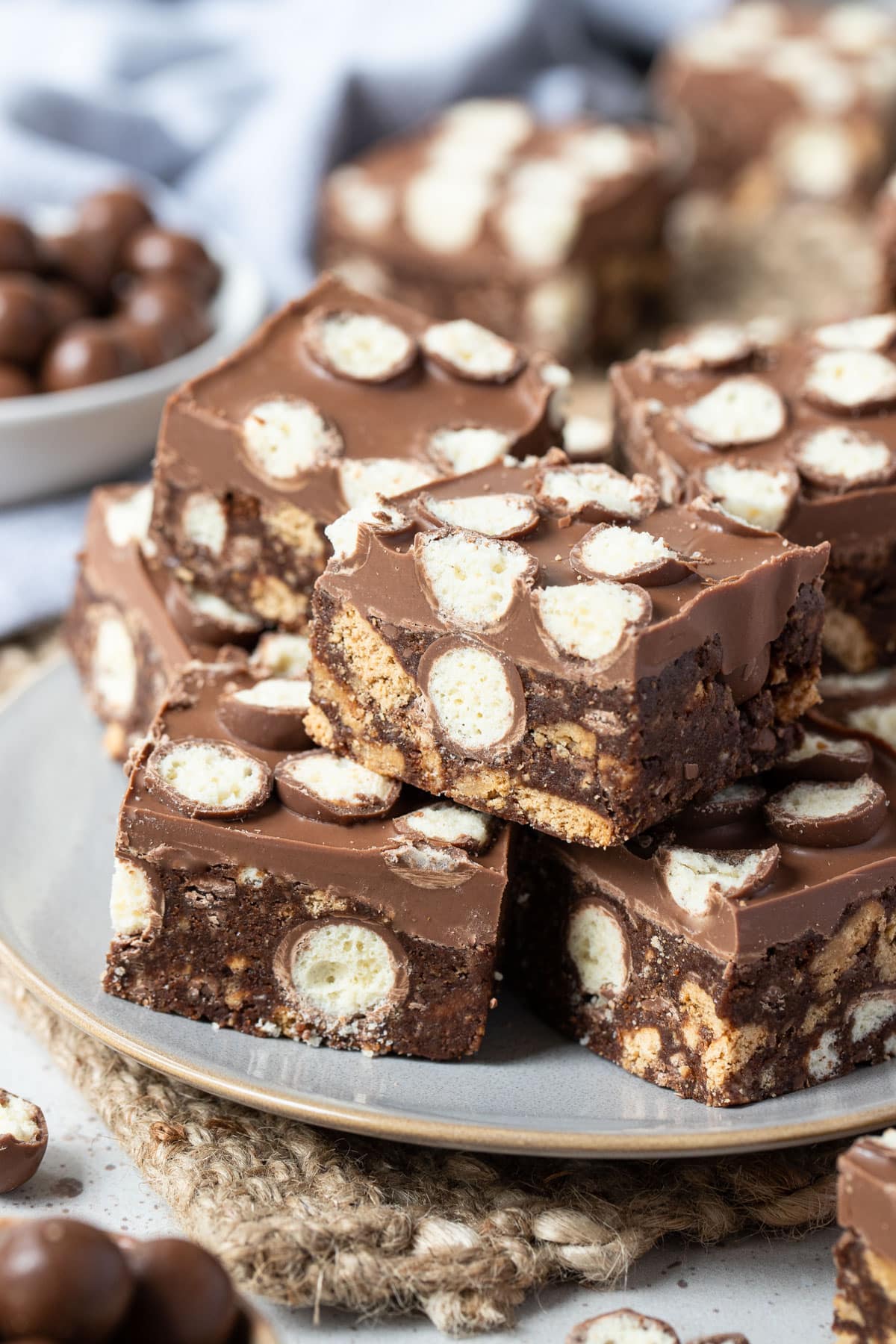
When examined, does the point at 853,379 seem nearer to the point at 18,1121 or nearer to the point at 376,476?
the point at 376,476

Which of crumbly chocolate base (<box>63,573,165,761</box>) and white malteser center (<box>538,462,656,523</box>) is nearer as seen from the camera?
white malteser center (<box>538,462,656,523</box>)

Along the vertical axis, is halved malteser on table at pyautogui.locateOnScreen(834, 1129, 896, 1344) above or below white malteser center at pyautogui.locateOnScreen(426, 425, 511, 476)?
below

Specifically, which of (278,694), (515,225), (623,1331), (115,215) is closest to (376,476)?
(278,694)

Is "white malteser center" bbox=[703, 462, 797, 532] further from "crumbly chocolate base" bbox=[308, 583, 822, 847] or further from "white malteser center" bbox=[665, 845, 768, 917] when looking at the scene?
"white malteser center" bbox=[665, 845, 768, 917]

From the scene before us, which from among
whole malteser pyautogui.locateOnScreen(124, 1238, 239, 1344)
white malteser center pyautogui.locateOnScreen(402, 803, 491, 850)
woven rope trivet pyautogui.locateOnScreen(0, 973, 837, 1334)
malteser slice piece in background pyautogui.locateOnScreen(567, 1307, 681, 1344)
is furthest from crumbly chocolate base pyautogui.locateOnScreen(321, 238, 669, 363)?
whole malteser pyautogui.locateOnScreen(124, 1238, 239, 1344)

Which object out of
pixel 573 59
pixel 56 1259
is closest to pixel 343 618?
pixel 56 1259

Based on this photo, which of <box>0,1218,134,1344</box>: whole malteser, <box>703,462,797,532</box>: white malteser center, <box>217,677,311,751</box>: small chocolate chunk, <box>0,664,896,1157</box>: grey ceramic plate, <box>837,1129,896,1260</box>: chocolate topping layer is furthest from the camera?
<box>703,462,797,532</box>: white malteser center

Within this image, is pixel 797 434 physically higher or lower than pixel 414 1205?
higher
